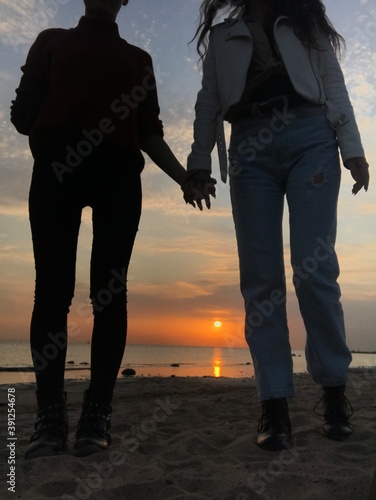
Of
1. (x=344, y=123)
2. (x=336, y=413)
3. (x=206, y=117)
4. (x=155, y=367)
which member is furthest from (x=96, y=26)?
(x=155, y=367)

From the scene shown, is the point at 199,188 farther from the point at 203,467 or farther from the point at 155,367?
the point at 155,367

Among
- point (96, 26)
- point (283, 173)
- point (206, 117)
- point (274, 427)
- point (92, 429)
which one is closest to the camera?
point (92, 429)

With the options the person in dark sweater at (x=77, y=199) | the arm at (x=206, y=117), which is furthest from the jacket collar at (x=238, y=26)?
the person in dark sweater at (x=77, y=199)

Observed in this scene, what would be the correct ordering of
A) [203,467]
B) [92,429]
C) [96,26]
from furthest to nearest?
[96,26]
[92,429]
[203,467]

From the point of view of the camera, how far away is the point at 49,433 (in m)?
2.31

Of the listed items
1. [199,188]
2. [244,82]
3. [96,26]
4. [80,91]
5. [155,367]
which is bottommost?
[155,367]

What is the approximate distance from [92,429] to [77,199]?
1.20m

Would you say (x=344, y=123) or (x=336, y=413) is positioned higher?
(x=344, y=123)

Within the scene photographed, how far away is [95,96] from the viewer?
2654 mm

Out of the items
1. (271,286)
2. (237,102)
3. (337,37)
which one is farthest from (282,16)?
(271,286)

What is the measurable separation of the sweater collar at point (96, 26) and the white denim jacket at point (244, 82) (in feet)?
2.16

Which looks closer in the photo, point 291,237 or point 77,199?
point 77,199

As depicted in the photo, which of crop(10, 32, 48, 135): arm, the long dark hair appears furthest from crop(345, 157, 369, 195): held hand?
crop(10, 32, 48, 135): arm

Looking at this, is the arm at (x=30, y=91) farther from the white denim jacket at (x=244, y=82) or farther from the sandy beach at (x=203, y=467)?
the sandy beach at (x=203, y=467)
